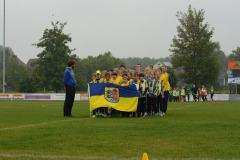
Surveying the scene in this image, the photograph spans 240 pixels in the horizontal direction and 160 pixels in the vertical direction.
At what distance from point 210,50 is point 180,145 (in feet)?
209

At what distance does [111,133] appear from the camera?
8805 mm

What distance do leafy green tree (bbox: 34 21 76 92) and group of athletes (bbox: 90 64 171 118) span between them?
58248 millimetres

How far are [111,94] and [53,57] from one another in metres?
60.8

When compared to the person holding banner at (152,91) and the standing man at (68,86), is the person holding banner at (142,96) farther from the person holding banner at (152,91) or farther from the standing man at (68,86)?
the standing man at (68,86)

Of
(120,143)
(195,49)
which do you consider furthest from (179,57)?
(120,143)

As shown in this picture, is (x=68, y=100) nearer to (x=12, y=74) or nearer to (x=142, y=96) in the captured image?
(x=142, y=96)

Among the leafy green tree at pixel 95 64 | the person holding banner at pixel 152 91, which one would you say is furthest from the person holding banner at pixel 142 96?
the leafy green tree at pixel 95 64

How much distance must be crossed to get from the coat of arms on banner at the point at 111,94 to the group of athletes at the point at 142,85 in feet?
1.15

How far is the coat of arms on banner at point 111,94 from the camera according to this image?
1449cm


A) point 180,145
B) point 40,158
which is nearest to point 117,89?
point 180,145

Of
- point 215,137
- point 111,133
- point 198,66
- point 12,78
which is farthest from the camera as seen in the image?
point 12,78

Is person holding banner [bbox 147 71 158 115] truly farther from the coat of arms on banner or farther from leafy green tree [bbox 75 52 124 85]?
leafy green tree [bbox 75 52 124 85]

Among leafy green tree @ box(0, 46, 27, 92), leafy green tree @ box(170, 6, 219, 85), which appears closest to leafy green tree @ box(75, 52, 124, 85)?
leafy green tree @ box(0, 46, 27, 92)

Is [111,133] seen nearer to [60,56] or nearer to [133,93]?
[133,93]
